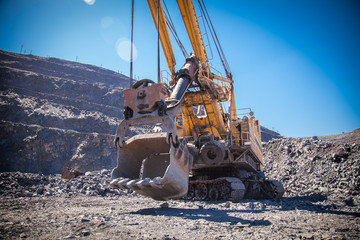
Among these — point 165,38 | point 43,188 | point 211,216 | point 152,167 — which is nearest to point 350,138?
point 165,38

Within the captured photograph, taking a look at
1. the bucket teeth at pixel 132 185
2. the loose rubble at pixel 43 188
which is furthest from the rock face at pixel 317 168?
the loose rubble at pixel 43 188

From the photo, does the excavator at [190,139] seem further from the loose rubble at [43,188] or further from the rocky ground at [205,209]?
the loose rubble at [43,188]

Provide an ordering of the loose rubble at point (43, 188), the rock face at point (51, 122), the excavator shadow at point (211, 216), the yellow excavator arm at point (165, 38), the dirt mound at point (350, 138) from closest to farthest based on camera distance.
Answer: the excavator shadow at point (211, 216) → the loose rubble at point (43, 188) → the yellow excavator arm at point (165, 38) → the rock face at point (51, 122) → the dirt mound at point (350, 138)

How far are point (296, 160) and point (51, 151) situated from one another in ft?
88.7

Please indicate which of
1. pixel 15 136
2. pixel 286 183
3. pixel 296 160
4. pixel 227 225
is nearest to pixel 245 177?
pixel 227 225

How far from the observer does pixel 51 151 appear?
27.9 m

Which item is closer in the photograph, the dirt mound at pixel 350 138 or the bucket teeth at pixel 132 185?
the bucket teeth at pixel 132 185

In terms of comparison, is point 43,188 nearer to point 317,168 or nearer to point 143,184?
point 143,184

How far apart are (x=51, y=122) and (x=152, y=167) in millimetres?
32410

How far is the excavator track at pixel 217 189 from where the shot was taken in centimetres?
754

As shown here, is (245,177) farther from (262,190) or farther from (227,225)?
(227,225)

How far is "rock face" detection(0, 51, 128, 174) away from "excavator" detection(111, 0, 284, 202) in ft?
77.4

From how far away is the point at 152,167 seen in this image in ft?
19.2

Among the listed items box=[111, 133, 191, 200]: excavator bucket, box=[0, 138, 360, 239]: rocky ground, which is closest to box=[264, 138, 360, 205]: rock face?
box=[0, 138, 360, 239]: rocky ground
